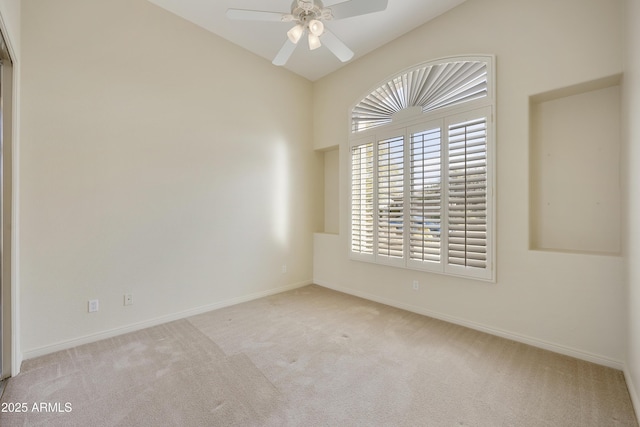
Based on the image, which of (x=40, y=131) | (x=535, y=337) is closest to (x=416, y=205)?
(x=535, y=337)

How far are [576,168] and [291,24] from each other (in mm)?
3244

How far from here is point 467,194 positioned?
9.30 ft

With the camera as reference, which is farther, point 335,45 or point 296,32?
point 335,45

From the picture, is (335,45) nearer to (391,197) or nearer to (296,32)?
(296,32)

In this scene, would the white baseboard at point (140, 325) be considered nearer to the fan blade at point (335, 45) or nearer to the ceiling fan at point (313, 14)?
the ceiling fan at point (313, 14)

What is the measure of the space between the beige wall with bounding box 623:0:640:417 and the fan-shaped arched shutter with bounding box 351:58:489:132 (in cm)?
100

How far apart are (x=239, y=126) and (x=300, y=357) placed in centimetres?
289

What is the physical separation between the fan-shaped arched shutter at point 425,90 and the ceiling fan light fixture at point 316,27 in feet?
5.22

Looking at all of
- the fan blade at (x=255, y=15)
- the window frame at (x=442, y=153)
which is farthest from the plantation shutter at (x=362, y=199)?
the fan blade at (x=255, y=15)

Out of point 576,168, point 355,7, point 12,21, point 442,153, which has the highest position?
point 355,7

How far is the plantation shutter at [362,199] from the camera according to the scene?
3.82m

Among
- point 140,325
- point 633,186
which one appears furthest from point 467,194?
point 140,325

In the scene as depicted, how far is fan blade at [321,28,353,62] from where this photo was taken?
2.34 metres

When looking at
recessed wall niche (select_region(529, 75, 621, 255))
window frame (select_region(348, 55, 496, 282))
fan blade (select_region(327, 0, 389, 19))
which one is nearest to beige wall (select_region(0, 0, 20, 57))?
fan blade (select_region(327, 0, 389, 19))
